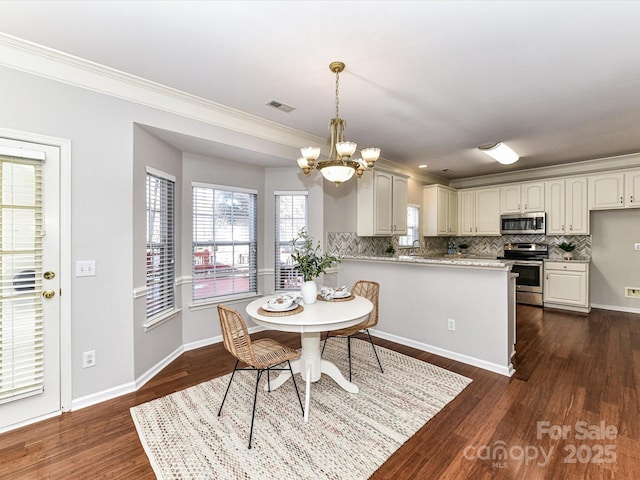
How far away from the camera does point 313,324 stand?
207 centimetres

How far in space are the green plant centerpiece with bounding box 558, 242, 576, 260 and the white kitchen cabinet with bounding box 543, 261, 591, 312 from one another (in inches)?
14.3

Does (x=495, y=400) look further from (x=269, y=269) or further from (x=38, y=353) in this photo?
(x=38, y=353)

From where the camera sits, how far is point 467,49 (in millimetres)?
2141

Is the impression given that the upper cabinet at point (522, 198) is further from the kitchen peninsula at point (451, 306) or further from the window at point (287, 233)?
the window at point (287, 233)

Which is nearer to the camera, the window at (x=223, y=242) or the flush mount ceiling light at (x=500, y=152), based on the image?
the window at (x=223, y=242)

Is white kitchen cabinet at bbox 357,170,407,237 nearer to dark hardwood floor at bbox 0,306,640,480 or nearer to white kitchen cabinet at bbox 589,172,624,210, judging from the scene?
dark hardwood floor at bbox 0,306,640,480

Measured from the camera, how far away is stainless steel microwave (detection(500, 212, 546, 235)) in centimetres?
566

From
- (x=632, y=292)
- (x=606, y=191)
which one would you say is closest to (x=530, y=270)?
(x=632, y=292)

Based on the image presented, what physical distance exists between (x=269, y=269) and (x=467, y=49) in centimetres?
336

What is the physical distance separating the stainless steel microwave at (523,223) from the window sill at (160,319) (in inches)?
244

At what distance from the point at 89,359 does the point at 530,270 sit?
6810 millimetres

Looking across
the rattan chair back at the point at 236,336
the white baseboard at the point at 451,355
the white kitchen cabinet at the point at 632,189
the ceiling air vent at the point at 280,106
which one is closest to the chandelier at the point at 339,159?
the ceiling air vent at the point at 280,106

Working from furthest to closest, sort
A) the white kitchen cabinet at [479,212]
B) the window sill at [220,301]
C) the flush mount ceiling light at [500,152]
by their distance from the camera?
1. the white kitchen cabinet at [479,212]
2. the flush mount ceiling light at [500,152]
3. the window sill at [220,301]

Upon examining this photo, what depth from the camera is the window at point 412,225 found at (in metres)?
5.89
